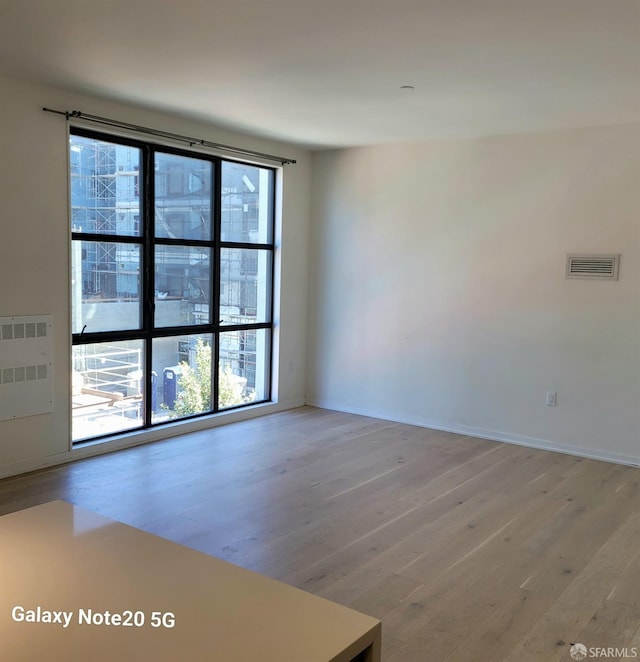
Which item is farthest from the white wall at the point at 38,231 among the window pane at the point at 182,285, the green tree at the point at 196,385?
the window pane at the point at 182,285

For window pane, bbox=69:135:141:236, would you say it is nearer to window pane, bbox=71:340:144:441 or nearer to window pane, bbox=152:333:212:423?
window pane, bbox=71:340:144:441

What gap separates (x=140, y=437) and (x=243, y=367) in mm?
1333

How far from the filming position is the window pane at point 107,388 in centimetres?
476

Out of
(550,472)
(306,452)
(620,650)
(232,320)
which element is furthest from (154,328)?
(620,650)

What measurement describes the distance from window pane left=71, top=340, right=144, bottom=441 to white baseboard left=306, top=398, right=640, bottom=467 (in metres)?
2.07

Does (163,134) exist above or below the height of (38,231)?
above

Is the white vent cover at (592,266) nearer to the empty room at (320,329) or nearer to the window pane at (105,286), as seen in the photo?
the empty room at (320,329)

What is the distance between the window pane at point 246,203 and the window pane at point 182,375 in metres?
1.01

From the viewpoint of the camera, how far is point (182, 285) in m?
5.42

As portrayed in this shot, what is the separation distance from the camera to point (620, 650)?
248 centimetres

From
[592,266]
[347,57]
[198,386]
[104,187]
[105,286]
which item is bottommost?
[198,386]

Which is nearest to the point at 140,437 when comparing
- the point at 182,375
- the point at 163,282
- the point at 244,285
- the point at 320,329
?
the point at 182,375

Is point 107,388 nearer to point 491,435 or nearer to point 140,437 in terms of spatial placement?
point 140,437

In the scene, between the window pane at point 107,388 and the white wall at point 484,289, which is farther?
the white wall at point 484,289
